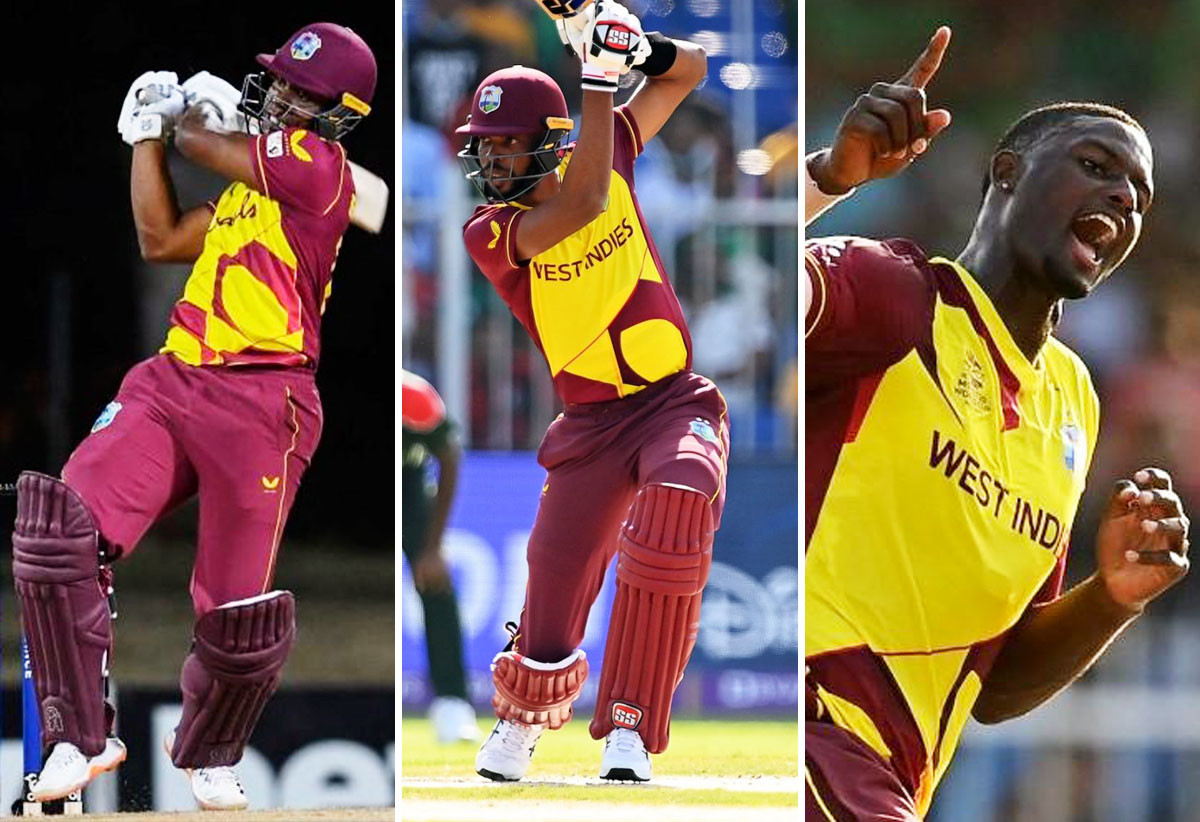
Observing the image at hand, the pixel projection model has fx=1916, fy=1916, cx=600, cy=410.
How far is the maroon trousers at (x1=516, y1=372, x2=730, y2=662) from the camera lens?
3461 millimetres

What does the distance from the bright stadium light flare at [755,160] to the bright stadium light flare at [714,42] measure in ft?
0.92

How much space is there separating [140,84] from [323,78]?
37 centimetres

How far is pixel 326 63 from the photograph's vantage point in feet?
12.2

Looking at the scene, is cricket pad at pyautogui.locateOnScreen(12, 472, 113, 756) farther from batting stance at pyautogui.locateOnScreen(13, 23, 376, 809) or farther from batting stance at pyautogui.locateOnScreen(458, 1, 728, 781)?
batting stance at pyautogui.locateOnScreen(458, 1, 728, 781)

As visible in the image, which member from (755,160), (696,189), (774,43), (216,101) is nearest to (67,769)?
(216,101)

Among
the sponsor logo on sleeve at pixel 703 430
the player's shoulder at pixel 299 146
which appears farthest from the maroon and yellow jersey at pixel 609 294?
→ the player's shoulder at pixel 299 146

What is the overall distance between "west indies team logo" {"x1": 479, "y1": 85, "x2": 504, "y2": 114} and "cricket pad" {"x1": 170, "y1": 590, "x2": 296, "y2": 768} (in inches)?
41.0

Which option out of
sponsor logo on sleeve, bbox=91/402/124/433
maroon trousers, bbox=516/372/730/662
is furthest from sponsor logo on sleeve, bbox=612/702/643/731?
sponsor logo on sleeve, bbox=91/402/124/433

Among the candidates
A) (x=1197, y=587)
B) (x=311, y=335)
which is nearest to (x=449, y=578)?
(x=311, y=335)

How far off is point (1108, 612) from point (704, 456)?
2.88ft

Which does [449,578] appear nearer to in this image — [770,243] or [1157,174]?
[770,243]

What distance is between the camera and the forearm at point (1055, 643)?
12.1ft

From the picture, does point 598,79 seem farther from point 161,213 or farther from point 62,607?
point 62,607

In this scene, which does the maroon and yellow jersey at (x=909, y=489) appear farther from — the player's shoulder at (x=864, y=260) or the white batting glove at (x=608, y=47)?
the white batting glove at (x=608, y=47)
